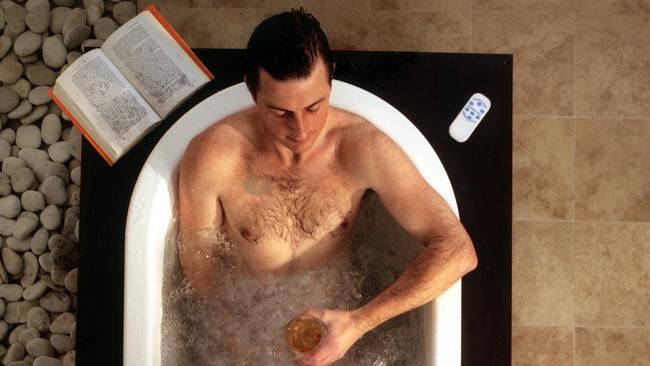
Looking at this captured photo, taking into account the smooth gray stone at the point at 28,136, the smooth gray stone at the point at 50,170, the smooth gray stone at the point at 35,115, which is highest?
the smooth gray stone at the point at 35,115

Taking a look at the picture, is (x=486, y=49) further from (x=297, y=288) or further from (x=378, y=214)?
(x=297, y=288)

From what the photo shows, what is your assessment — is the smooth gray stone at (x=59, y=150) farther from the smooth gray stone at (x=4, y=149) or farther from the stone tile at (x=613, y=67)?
the stone tile at (x=613, y=67)

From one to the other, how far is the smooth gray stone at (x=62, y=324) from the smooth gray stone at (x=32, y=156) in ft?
1.22

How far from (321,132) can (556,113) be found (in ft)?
2.42

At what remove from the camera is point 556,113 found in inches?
69.9

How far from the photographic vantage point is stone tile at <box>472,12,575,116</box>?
178 cm

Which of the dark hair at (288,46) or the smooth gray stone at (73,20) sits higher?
the smooth gray stone at (73,20)

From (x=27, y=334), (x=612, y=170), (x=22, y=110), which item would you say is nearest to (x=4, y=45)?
(x=22, y=110)

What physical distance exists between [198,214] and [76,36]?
660 millimetres

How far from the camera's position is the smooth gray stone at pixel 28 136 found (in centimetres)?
174

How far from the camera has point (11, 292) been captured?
1710 mm

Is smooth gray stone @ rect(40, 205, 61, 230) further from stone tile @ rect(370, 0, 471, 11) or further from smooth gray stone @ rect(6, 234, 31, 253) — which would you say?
stone tile @ rect(370, 0, 471, 11)

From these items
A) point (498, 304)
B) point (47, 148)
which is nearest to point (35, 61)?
point (47, 148)

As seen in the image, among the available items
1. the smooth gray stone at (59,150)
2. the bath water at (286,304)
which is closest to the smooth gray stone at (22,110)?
the smooth gray stone at (59,150)
